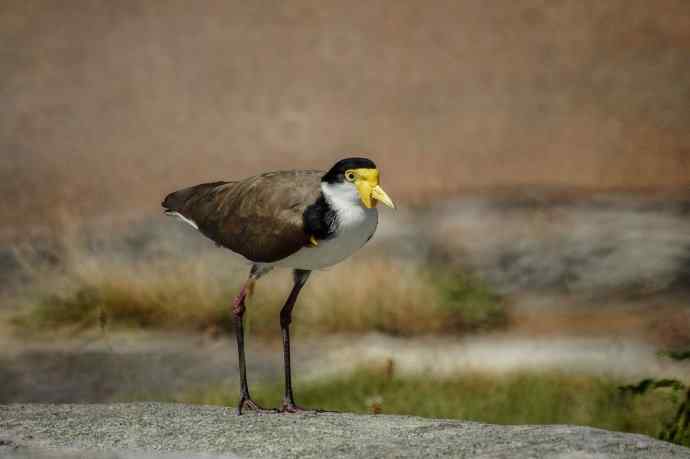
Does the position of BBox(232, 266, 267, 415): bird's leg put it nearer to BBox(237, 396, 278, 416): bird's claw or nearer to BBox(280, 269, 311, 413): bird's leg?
BBox(237, 396, 278, 416): bird's claw

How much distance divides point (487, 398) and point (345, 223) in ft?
8.16

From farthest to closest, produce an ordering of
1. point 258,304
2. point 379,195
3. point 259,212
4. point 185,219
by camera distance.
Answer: point 258,304
point 185,219
point 259,212
point 379,195

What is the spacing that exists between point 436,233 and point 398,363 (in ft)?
7.03

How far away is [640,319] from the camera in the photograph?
28.6ft

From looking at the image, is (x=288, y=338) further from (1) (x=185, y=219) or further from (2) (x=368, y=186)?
(2) (x=368, y=186)

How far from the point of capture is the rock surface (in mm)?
3678

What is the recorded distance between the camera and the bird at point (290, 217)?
13.4 ft

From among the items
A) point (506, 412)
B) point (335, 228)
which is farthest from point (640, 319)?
point (335, 228)

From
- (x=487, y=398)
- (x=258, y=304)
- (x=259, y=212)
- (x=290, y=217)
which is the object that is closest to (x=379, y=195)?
(x=290, y=217)

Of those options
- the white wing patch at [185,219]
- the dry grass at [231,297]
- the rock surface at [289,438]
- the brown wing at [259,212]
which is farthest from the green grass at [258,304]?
the rock surface at [289,438]

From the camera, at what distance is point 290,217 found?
167 inches

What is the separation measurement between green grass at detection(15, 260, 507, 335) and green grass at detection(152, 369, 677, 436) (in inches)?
50.1

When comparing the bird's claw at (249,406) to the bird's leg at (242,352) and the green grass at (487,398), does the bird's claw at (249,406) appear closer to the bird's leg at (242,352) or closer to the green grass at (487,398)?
the bird's leg at (242,352)

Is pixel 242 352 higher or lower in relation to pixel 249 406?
higher
